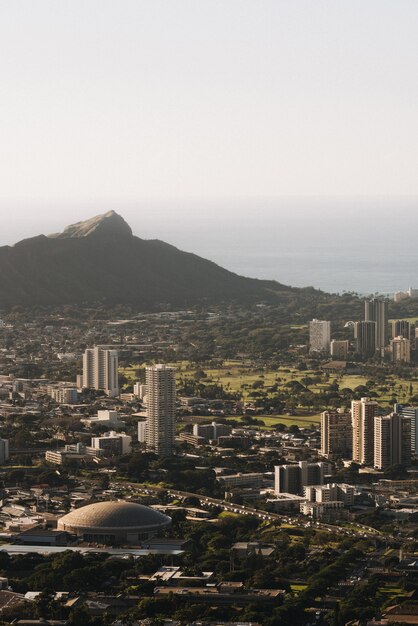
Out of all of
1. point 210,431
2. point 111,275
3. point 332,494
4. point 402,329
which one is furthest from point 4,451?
point 111,275

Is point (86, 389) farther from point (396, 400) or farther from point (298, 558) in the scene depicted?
point (298, 558)

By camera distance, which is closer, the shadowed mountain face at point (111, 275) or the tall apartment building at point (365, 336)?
the tall apartment building at point (365, 336)

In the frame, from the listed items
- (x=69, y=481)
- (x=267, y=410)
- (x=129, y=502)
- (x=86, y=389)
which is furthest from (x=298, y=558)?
(x=86, y=389)

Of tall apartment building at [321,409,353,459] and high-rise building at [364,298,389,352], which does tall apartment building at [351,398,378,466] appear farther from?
high-rise building at [364,298,389,352]

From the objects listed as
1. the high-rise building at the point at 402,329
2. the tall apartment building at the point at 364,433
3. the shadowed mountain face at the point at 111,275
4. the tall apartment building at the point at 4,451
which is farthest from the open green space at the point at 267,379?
the shadowed mountain face at the point at 111,275

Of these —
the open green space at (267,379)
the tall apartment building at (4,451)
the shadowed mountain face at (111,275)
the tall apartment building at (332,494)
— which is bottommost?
the tall apartment building at (332,494)

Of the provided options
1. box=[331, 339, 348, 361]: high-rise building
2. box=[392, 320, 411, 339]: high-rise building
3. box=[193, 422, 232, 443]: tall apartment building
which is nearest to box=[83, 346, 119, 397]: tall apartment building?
box=[193, 422, 232, 443]: tall apartment building

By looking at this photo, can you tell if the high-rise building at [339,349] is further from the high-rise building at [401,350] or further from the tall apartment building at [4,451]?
the tall apartment building at [4,451]
